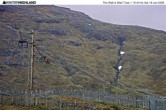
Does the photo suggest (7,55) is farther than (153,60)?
No

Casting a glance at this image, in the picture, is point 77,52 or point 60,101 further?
point 77,52

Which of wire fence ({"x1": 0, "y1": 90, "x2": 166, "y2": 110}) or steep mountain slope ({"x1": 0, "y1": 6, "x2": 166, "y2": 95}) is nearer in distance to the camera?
wire fence ({"x1": 0, "y1": 90, "x2": 166, "y2": 110})

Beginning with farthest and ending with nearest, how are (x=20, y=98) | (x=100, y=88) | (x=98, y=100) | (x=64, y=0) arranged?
(x=100, y=88) → (x=98, y=100) → (x=20, y=98) → (x=64, y=0)

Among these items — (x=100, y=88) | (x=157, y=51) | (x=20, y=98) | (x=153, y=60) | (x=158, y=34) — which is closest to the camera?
(x=20, y=98)

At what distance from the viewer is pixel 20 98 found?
131 feet

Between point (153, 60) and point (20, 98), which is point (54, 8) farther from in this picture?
point (20, 98)

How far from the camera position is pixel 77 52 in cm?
11731

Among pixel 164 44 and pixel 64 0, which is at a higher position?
pixel 64 0

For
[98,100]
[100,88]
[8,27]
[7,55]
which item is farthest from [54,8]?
[98,100]

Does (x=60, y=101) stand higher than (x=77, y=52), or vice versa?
(x=60, y=101)

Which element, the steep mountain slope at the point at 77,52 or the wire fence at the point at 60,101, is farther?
the steep mountain slope at the point at 77,52

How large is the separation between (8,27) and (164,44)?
55701 mm

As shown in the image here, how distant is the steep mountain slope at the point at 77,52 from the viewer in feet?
285

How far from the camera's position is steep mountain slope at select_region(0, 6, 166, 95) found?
86.8 meters
